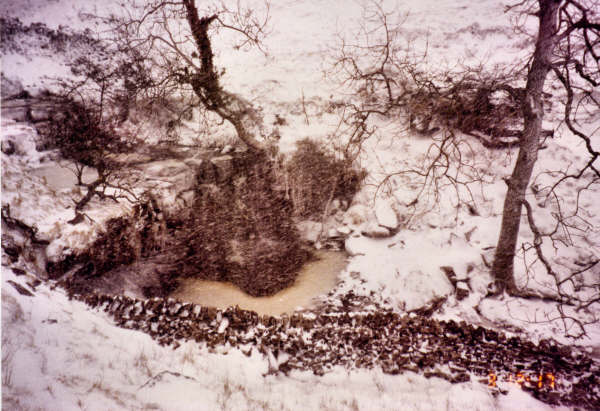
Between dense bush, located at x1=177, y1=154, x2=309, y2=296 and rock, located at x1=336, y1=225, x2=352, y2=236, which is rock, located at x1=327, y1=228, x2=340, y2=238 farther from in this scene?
dense bush, located at x1=177, y1=154, x2=309, y2=296

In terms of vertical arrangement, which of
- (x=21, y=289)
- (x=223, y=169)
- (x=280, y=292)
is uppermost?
(x=223, y=169)

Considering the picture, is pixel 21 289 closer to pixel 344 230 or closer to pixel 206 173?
pixel 206 173

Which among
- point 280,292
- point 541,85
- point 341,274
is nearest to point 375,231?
point 341,274

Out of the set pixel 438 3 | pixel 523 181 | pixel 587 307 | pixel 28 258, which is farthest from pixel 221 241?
pixel 438 3

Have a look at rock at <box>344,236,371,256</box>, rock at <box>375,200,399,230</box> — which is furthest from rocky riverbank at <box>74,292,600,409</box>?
rock at <box>375,200,399,230</box>

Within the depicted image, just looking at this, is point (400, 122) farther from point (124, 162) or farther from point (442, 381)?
point (124, 162)
